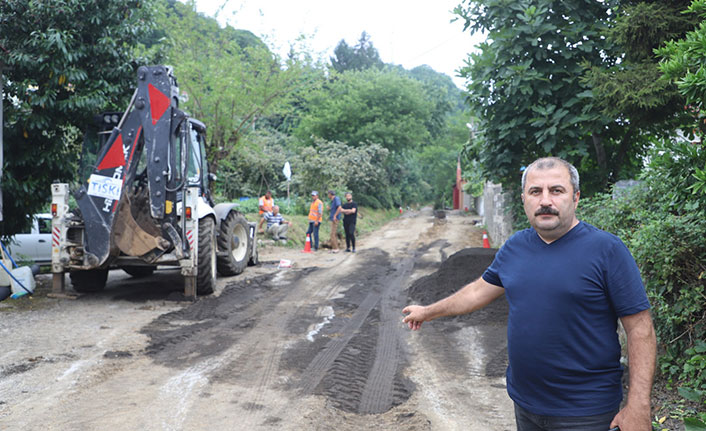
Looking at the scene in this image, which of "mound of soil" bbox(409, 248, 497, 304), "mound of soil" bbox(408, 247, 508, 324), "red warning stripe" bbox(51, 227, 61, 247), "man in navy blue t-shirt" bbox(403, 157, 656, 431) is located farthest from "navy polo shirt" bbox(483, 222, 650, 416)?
"red warning stripe" bbox(51, 227, 61, 247)

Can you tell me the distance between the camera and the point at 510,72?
32.1 ft

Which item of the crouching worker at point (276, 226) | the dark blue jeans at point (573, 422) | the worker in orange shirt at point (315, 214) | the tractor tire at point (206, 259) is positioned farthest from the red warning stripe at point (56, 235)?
the crouching worker at point (276, 226)

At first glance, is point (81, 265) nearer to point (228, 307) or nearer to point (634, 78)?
point (228, 307)

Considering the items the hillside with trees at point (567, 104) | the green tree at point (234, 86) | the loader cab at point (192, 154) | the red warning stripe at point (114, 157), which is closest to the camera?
the hillside with trees at point (567, 104)

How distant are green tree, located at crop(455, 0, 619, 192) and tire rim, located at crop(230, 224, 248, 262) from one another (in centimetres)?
579

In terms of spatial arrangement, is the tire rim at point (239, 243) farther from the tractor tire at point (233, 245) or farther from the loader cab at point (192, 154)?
the loader cab at point (192, 154)

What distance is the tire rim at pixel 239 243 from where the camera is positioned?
41.3ft

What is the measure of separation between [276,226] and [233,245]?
658 centimetres

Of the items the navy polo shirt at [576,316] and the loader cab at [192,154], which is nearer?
the navy polo shirt at [576,316]

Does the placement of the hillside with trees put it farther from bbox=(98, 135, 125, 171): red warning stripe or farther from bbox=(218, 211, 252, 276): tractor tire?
bbox=(218, 211, 252, 276): tractor tire

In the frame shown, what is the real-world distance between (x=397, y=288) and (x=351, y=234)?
6523 millimetres

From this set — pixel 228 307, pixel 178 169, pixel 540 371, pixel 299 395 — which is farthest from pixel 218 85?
pixel 540 371

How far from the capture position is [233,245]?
12477mm

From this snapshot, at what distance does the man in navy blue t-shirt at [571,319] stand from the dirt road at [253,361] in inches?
83.6
